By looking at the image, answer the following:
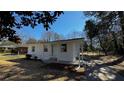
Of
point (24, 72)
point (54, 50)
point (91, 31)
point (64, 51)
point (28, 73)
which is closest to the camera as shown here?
point (28, 73)

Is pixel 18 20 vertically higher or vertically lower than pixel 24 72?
higher

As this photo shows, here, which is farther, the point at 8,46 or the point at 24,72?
the point at 24,72

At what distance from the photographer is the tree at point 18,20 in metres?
4.66

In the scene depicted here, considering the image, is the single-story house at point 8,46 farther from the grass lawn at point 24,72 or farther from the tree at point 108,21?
the tree at point 108,21

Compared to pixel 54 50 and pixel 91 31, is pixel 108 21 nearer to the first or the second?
pixel 91 31

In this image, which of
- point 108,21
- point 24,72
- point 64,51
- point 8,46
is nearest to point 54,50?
point 64,51

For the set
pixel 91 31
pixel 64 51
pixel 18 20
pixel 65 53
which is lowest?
pixel 65 53

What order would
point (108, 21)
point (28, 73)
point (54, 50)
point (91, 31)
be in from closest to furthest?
1. point (28, 73)
2. point (108, 21)
3. point (54, 50)
4. point (91, 31)

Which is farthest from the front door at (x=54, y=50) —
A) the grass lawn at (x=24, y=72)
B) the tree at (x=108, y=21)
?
the tree at (x=108, y=21)

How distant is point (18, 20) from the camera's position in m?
4.86
